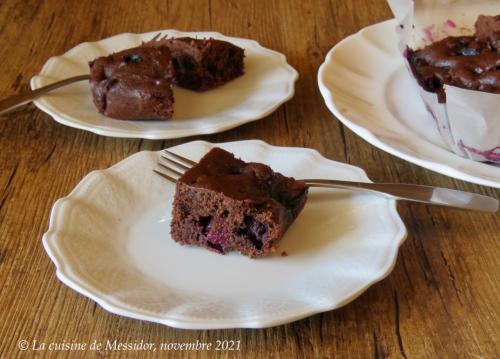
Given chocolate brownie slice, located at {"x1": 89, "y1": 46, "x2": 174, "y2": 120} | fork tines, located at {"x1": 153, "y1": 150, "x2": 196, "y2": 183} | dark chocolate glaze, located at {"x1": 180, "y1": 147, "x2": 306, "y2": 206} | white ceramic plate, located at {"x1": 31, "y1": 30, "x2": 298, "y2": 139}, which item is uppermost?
dark chocolate glaze, located at {"x1": 180, "y1": 147, "x2": 306, "y2": 206}

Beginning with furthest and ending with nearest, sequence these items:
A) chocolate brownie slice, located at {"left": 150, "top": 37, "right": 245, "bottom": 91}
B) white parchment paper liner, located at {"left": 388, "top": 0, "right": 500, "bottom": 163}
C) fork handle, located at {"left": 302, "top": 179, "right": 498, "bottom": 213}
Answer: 1. chocolate brownie slice, located at {"left": 150, "top": 37, "right": 245, "bottom": 91}
2. white parchment paper liner, located at {"left": 388, "top": 0, "right": 500, "bottom": 163}
3. fork handle, located at {"left": 302, "top": 179, "right": 498, "bottom": 213}

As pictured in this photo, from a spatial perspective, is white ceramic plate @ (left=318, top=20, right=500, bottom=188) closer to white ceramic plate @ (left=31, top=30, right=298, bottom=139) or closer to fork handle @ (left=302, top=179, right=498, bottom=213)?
fork handle @ (left=302, top=179, right=498, bottom=213)

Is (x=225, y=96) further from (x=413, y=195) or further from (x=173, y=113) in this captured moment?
(x=413, y=195)

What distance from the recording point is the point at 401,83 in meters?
2.14

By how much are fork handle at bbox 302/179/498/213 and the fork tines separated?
0.42m

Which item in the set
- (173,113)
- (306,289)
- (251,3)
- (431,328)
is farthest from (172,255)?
(251,3)

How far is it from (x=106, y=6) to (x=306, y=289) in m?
2.05

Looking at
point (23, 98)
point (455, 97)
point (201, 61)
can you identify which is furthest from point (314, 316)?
point (23, 98)

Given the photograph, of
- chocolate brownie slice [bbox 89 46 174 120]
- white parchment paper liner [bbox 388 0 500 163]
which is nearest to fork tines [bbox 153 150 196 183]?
chocolate brownie slice [bbox 89 46 174 120]

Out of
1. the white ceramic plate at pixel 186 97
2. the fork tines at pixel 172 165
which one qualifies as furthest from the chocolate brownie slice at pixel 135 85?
the fork tines at pixel 172 165

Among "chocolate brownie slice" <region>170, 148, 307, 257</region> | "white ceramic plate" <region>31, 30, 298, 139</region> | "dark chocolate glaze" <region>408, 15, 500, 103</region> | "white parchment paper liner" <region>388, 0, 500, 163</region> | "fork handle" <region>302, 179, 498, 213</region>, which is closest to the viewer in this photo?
"chocolate brownie slice" <region>170, 148, 307, 257</region>

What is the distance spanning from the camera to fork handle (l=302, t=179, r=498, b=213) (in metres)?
1.55

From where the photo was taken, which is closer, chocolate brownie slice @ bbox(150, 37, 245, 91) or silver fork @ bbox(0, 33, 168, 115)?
silver fork @ bbox(0, 33, 168, 115)

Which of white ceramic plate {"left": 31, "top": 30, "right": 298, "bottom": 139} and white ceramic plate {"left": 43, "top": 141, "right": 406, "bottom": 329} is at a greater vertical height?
white ceramic plate {"left": 43, "top": 141, "right": 406, "bottom": 329}
